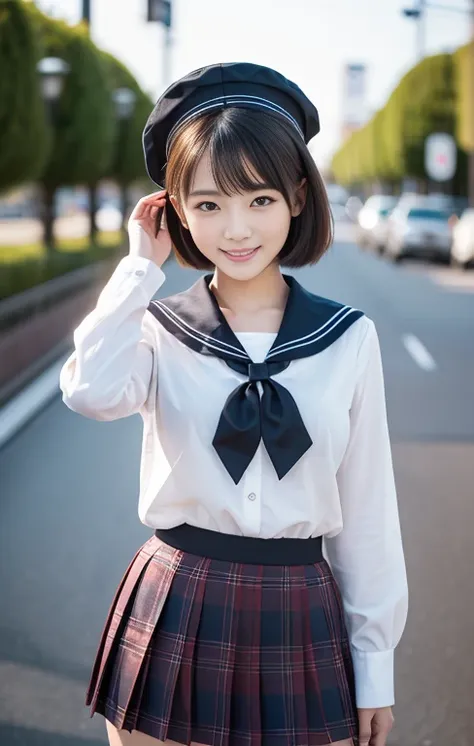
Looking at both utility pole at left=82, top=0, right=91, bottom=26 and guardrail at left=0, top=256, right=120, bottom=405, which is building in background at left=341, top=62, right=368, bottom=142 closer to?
utility pole at left=82, top=0, right=91, bottom=26

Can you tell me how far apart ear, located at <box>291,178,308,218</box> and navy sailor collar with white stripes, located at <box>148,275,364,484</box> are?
0.14 metres

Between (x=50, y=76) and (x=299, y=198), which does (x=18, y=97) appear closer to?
(x=50, y=76)

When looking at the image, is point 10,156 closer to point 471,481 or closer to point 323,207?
point 471,481

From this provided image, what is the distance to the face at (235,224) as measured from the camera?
210 centimetres

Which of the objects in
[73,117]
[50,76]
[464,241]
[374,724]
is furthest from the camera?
[464,241]

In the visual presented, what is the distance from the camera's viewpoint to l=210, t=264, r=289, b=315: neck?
2229 mm

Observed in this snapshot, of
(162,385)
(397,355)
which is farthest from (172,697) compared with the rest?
(397,355)

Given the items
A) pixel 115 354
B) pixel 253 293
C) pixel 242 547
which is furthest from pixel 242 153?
pixel 242 547

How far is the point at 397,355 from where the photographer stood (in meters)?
12.8

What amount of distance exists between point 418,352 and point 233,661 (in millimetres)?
11281

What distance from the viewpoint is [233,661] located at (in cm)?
207

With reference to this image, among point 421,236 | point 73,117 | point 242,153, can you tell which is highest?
point 73,117

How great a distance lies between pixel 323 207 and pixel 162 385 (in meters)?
0.45

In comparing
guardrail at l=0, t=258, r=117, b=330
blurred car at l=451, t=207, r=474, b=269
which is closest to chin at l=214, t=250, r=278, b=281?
guardrail at l=0, t=258, r=117, b=330
